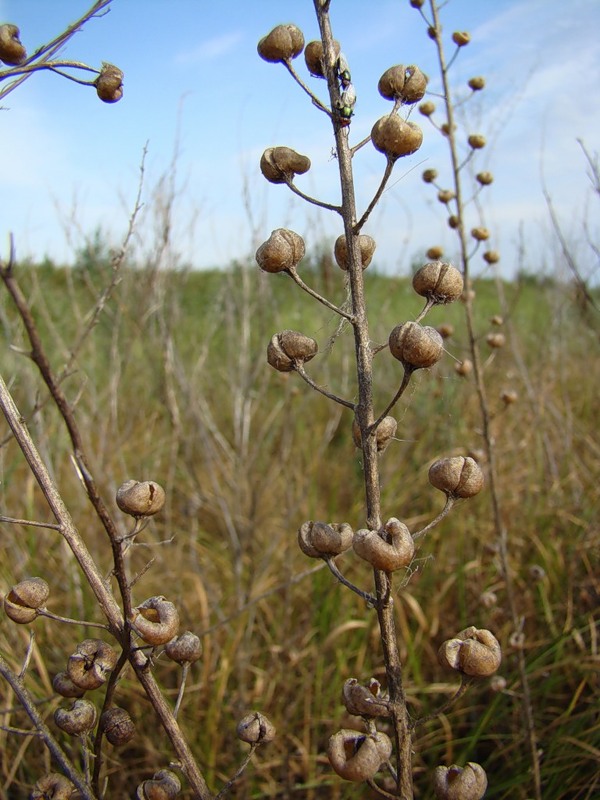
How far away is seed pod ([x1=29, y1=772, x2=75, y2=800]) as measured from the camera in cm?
76

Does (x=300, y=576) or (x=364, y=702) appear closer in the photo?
(x=364, y=702)

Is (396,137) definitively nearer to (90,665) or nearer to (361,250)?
(361,250)

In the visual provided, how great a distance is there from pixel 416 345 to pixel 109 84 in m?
0.49

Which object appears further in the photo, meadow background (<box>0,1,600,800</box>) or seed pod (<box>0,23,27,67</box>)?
meadow background (<box>0,1,600,800</box>)

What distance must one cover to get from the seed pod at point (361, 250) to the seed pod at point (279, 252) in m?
0.06

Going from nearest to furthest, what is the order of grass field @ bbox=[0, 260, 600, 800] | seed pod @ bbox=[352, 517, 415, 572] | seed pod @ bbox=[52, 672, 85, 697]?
seed pod @ bbox=[352, 517, 415, 572] < seed pod @ bbox=[52, 672, 85, 697] < grass field @ bbox=[0, 260, 600, 800]

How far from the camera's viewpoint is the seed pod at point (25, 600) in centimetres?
71

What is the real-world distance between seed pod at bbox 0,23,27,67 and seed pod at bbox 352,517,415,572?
2.15ft

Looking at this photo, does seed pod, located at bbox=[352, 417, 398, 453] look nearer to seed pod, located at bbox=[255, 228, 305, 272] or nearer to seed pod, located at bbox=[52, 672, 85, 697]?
seed pod, located at bbox=[255, 228, 305, 272]

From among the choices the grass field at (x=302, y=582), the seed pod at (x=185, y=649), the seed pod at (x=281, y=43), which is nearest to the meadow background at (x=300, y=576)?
the grass field at (x=302, y=582)

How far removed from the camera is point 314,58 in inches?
31.3

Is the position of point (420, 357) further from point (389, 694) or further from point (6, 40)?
point (6, 40)

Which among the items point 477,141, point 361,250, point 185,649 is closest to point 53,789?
point 185,649

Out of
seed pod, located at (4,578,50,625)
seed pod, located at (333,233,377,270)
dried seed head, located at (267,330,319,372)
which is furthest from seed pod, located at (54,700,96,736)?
seed pod, located at (333,233,377,270)
